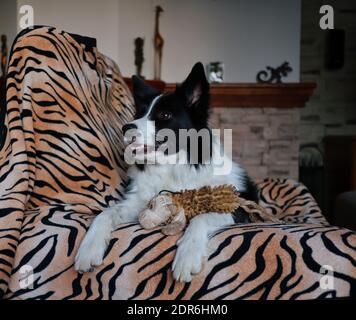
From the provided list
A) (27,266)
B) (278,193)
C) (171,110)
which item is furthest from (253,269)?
(278,193)

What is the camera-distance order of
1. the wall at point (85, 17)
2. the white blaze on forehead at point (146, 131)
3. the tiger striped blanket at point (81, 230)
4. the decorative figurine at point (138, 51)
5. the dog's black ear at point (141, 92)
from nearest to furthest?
the tiger striped blanket at point (81, 230), the white blaze on forehead at point (146, 131), the dog's black ear at point (141, 92), the wall at point (85, 17), the decorative figurine at point (138, 51)

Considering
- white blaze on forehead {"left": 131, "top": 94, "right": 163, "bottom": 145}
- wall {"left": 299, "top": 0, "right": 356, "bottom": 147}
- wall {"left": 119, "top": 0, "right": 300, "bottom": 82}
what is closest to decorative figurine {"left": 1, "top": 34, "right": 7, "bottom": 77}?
wall {"left": 119, "top": 0, "right": 300, "bottom": 82}

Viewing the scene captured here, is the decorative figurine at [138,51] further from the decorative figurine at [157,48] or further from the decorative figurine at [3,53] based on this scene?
the decorative figurine at [3,53]

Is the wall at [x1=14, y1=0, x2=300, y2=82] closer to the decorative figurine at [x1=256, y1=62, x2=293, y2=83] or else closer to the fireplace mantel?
the decorative figurine at [x1=256, y1=62, x2=293, y2=83]

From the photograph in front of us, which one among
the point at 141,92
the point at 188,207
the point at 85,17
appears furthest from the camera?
the point at 85,17

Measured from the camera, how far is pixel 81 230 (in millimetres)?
1074

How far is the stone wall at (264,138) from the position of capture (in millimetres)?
3924

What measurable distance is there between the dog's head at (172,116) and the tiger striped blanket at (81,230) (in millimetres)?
166

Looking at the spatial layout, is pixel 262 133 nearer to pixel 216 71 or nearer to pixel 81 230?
pixel 216 71

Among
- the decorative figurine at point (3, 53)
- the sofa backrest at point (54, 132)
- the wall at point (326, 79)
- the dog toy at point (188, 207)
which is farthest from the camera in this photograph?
the wall at point (326, 79)

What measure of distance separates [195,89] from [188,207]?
457mm

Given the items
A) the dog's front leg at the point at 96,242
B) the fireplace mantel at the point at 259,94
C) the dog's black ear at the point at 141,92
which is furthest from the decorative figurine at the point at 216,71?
the dog's front leg at the point at 96,242

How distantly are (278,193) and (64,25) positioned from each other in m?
2.71

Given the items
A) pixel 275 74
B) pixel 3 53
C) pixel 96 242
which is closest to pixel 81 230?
pixel 96 242
